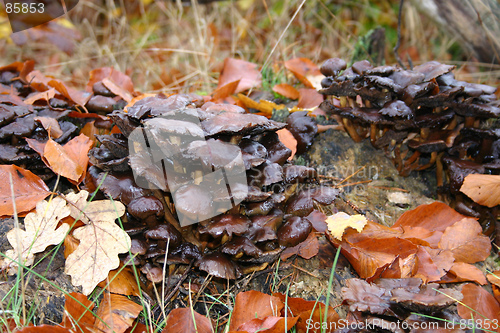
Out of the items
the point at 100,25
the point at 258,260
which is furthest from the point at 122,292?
the point at 100,25

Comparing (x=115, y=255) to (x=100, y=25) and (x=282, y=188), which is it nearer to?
(x=282, y=188)

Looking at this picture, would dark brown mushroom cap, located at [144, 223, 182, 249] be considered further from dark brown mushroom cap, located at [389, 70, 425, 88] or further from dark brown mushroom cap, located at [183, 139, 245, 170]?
dark brown mushroom cap, located at [389, 70, 425, 88]

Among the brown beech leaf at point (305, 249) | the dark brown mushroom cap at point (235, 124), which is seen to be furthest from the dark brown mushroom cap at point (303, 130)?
the brown beech leaf at point (305, 249)

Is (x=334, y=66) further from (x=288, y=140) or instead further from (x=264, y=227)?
(x=264, y=227)

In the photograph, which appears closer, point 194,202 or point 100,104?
point 194,202

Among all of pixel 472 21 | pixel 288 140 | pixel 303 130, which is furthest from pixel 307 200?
pixel 472 21

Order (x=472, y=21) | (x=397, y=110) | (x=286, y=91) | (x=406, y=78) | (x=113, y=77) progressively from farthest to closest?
(x=472, y=21) → (x=286, y=91) → (x=113, y=77) → (x=406, y=78) → (x=397, y=110)

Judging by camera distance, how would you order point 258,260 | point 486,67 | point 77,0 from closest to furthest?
point 258,260 → point 486,67 → point 77,0
